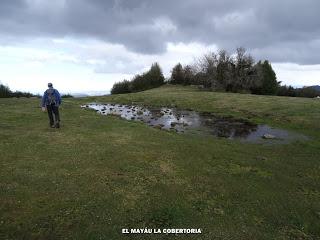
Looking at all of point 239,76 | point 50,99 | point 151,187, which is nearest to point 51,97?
point 50,99

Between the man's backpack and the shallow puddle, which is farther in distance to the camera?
the shallow puddle

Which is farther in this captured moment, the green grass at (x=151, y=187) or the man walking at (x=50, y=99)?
the man walking at (x=50, y=99)

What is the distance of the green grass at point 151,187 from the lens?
9.02 meters

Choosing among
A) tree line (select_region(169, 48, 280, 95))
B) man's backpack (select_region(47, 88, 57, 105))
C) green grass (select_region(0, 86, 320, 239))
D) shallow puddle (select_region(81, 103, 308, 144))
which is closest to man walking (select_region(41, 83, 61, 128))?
man's backpack (select_region(47, 88, 57, 105))

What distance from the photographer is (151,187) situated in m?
11.4

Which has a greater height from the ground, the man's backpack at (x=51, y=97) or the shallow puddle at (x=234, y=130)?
A: the man's backpack at (x=51, y=97)

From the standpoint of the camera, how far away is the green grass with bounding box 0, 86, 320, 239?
902 cm

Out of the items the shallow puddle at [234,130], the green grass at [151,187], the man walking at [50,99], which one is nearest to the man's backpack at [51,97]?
the man walking at [50,99]

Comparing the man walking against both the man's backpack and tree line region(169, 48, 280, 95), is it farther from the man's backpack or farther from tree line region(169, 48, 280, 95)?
tree line region(169, 48, 280, 95)

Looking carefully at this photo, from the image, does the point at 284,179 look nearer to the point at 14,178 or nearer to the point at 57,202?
the point at 57,202

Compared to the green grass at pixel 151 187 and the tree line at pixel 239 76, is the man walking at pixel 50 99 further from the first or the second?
the tree line at pixel 239 76

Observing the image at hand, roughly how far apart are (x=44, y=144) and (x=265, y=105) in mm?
31706

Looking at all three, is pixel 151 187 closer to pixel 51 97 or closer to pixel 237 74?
pixel 51 97

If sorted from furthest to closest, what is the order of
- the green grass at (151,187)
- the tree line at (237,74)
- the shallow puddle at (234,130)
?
the tree line at (237,74)
the shallow puddle at (234,130)
the green grass at (151,187)
